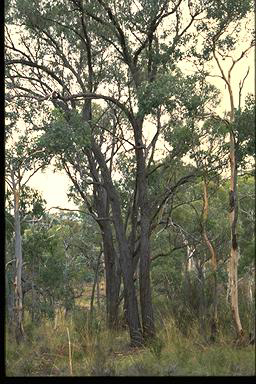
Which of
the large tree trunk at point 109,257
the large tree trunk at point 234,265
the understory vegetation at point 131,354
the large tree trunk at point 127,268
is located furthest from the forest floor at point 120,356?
the large tree trunk at point 109,257

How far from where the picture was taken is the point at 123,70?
12.4 meters

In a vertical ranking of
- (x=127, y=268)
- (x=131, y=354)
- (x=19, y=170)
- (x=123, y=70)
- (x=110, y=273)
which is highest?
(x=123, y=70)

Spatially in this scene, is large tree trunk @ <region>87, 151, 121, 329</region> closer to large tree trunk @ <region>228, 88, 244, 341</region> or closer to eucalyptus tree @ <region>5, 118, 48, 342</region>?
eucalyptus tree @ <region>5, 118, 48, 342</region>

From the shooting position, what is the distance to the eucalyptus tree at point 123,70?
8.85 meters

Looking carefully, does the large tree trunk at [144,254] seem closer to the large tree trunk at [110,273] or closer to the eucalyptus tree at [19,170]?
the eucalyptus tree at [19,170]

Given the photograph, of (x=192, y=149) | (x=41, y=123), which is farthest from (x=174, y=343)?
(x=41, y=123)

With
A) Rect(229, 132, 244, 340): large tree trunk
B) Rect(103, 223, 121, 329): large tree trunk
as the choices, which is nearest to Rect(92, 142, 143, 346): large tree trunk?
Rect(103, 223, 121, 329): large tree trunk

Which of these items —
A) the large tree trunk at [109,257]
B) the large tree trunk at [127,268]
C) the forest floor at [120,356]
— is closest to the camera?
the forest floor at [120,356]

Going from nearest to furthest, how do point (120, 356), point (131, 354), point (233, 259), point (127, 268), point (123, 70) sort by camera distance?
point (233, 259)
point (120, 356)
point (131, 354)
point (127, 268)
point (123, 70)

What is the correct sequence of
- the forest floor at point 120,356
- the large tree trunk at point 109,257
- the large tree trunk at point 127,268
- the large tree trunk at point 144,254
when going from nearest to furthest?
the forest floor at point 120,356 < the large tree trunk at point 144,254 < the large tree trunk at point 127,268 < the large tree trunk at point 109,257

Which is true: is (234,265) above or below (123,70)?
below

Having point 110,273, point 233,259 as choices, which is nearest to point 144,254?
point 233,259

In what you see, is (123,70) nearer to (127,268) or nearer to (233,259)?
(127,268)

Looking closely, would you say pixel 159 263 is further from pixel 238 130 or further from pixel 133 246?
pixel 238 130
